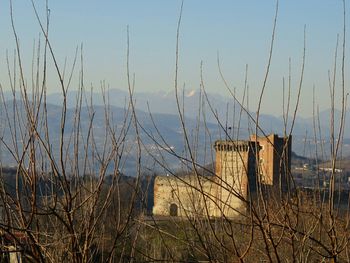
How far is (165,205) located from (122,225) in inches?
1490

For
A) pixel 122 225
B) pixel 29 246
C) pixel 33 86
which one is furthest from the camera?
pixel 122 225

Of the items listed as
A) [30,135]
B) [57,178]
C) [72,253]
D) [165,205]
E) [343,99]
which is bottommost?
[165,205]

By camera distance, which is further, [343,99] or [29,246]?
[29,246]

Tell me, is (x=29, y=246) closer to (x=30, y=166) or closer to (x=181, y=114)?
(x=30, y=166)

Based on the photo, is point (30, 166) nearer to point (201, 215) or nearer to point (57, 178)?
point (57, 178)

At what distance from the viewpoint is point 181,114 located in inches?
144

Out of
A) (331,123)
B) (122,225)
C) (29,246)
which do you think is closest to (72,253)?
(29,246)

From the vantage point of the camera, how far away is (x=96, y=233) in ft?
15.0

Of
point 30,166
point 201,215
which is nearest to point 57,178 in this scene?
point 30,166

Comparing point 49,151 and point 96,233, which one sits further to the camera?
point 96,233

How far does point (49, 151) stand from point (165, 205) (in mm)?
38687

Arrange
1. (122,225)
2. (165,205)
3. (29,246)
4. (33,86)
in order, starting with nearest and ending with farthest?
(29,246) → (33,86) → (122,225) → (165,205)

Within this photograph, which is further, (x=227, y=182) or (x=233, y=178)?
(x=233, y=178)

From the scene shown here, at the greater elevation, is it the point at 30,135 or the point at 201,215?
the point at 30,135
